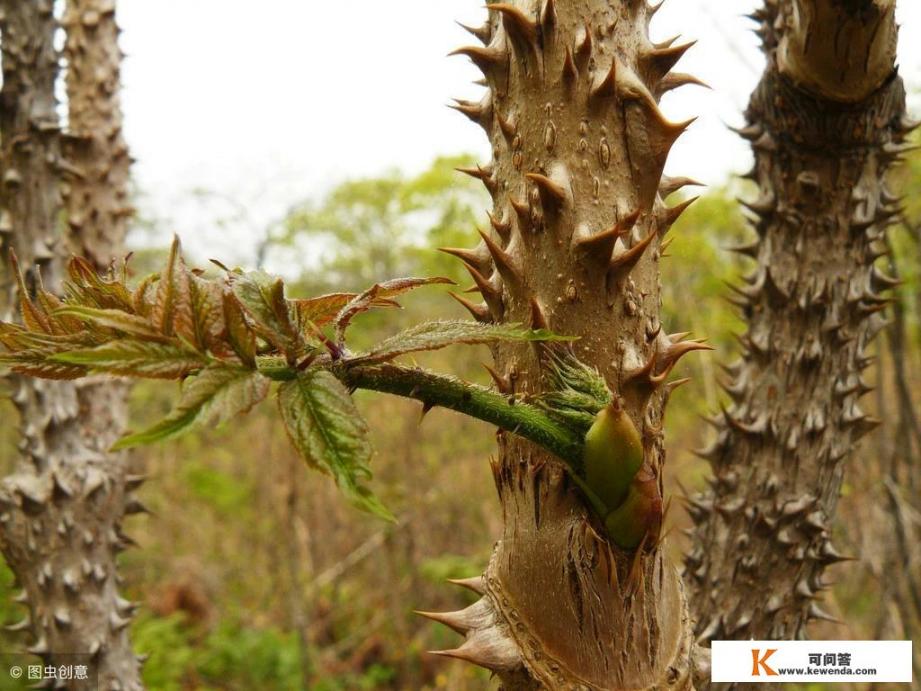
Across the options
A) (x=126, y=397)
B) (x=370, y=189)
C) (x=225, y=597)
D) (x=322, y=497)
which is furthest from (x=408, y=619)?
(x=370, y=189)

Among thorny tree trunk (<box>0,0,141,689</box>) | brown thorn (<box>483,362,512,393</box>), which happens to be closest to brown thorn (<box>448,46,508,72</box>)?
brown thorn (<box>483,362,512,393</box>)

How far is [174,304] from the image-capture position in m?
0.57

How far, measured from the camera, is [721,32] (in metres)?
2.90

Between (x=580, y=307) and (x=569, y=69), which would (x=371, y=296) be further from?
(x=569, y=69)

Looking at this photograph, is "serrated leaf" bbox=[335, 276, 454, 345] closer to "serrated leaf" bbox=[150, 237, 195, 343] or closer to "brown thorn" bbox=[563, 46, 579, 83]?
"serrated leaf" bbox=[150, 237, 195, 343]

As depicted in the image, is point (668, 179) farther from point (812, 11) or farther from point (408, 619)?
point (408, 619)

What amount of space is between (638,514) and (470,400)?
201 mm

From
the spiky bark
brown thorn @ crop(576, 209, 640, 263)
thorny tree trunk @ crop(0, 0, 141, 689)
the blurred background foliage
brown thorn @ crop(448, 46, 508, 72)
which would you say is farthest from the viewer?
the blurred background foliage

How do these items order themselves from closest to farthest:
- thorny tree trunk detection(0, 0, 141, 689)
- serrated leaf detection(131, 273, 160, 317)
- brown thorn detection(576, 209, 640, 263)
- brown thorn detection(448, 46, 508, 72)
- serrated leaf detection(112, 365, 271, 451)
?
serrated leaf detection(112, 365, 271, 451), serrated leaf detection(131, 273, 160, 317), brown thorn detection(576, 209, 640, 263), brown thorn detection(448, 46, 508, 72), thorny tree trunk detection(0, 0, 141, 689)

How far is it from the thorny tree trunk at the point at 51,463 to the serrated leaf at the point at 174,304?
1.75 meters

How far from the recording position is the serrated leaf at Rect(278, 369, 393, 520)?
52 cm

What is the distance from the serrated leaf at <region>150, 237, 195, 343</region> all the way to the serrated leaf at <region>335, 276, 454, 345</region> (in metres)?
0.12

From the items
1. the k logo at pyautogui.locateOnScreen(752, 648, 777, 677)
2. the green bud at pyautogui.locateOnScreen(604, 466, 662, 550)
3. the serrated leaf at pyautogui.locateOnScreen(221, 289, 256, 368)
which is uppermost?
the serrated leaf at pyautogui.locateOnScreen(221, 289, 256, 368)

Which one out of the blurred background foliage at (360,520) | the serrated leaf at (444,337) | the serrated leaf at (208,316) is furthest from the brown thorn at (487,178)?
the blurred background foliage at (360,520)
